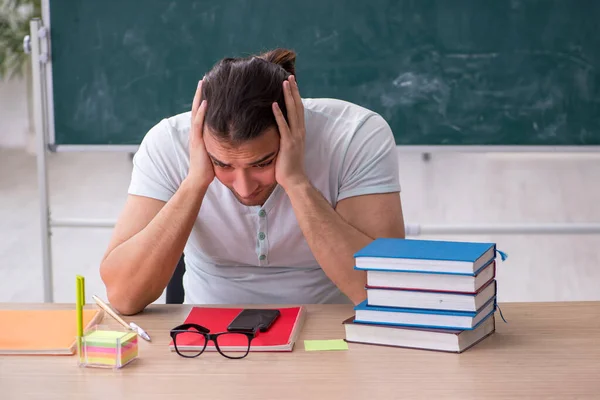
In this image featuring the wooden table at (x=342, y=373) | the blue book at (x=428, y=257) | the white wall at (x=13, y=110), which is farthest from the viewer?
the white wall at (x=13, y=110)

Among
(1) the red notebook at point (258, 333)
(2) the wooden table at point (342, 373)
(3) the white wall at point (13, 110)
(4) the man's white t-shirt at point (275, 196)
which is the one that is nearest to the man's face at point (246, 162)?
(4) the man's white t-shirt at point (275, 196)

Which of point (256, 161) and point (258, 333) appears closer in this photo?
point (258, 333)

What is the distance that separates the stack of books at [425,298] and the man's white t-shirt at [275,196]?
41 centimetres

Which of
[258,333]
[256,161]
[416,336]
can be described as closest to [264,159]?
[256,161]

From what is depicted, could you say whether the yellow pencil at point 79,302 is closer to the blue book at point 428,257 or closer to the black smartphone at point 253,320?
the black smartphone at point 253,320

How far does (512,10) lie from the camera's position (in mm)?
2846

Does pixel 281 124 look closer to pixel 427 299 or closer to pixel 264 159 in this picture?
pixel 264 159

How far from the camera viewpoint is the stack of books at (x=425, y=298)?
141 centimetres

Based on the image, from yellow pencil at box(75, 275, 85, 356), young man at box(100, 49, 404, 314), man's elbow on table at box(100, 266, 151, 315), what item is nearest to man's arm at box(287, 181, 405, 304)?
young man at box(100, 49, 404, 314)

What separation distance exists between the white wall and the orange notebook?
6040mm

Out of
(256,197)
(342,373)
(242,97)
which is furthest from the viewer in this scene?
(256,197)

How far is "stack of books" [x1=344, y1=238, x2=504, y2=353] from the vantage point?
4.61 ft

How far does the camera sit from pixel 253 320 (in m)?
1.53

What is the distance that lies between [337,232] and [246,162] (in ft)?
0.79
